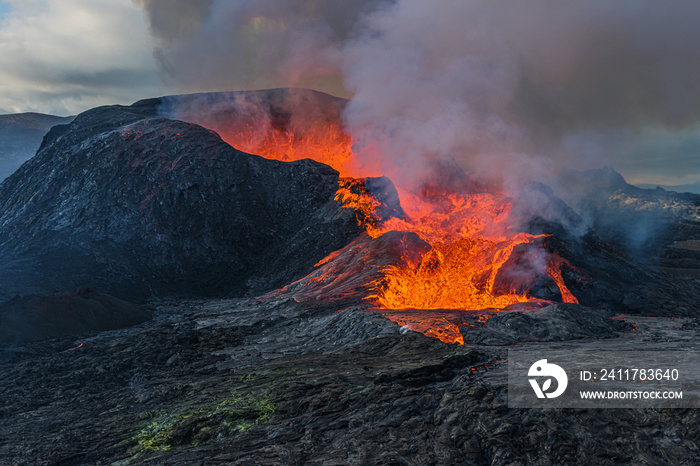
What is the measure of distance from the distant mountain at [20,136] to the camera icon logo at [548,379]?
12649 cm

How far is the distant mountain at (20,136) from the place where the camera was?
114 meters

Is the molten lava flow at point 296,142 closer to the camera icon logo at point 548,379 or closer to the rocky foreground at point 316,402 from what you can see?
the rocky foreground at point 316,402

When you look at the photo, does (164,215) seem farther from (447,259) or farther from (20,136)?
(20,136)

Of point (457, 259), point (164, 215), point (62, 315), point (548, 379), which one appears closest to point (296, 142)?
point (164, 215)

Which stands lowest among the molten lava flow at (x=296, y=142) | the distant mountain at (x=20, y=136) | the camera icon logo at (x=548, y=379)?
the camera icon logo at (x=548, y=379)

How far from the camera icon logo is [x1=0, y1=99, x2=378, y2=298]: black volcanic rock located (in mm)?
32351

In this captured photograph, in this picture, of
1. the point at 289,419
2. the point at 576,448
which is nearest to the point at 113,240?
the point at 289,419

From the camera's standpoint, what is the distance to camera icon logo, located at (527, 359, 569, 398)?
12.5 m

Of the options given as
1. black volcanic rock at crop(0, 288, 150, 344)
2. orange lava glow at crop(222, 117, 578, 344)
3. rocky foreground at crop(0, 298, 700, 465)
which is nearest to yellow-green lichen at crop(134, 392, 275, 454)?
rocky foreground at crop(0, 298, 700, 465)

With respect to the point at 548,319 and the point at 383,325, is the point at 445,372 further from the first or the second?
the point at 548,319

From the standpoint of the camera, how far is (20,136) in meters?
126

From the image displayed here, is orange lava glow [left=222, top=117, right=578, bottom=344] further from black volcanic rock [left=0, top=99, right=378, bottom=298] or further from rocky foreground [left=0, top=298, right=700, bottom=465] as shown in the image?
black volcanic rock [left=0, top=99, right=378, bottom=298]

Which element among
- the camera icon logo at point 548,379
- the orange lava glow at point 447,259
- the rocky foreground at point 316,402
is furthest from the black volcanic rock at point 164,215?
the camera icon logo at point 548,379

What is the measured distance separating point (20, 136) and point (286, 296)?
12666 cm
